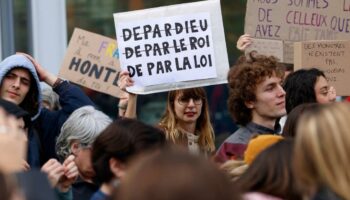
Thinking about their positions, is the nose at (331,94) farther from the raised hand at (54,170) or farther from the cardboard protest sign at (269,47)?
the raised hand at (54,170)

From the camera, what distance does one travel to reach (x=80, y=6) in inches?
346

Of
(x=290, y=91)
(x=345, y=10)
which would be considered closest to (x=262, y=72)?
(x=290, y=91)

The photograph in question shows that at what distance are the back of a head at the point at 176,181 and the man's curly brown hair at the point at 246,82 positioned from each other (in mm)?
3567

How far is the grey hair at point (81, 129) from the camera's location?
5.37 meters

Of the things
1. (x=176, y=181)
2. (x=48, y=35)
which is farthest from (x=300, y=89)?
(x=176, y=181)

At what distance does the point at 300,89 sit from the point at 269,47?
34.6 inches

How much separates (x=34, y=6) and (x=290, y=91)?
2.88m

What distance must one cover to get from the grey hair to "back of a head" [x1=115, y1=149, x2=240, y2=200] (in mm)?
2697

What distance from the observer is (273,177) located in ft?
12.5

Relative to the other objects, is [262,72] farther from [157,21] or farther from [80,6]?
[80,6]

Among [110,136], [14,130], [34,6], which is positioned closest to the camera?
[14,130]

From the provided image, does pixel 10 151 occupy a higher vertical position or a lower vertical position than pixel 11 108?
higher

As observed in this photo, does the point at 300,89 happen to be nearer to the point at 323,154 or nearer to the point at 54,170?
the point at 54,170

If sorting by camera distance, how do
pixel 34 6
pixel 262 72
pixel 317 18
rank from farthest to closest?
pixel 34 6 < pixel 317 18 < pixel 262 72
